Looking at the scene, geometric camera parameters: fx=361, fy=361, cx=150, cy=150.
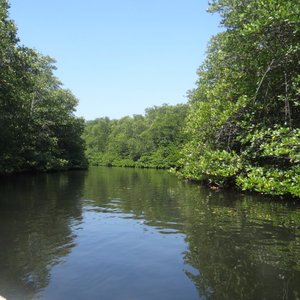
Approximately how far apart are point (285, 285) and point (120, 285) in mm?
3244

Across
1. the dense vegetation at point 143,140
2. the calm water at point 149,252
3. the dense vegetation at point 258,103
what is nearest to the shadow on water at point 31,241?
the calm water at point 149,252

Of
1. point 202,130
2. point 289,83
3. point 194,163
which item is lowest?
point 194,163

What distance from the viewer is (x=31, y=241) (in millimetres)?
10344

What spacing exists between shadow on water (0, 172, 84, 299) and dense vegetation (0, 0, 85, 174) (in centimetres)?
963

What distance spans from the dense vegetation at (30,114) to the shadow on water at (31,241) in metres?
9.63

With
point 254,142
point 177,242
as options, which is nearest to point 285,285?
point 177,242

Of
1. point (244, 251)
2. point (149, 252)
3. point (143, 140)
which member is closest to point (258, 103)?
point (244, 251)

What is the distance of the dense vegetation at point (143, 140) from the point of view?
77812mm

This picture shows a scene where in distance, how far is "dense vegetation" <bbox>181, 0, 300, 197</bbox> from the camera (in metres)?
15.1

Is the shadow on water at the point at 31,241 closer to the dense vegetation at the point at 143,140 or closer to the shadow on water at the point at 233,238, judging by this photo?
the shadow on water at the point at 233,238

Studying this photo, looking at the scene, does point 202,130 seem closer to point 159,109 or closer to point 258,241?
point 258,241

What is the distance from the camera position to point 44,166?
45.0 m

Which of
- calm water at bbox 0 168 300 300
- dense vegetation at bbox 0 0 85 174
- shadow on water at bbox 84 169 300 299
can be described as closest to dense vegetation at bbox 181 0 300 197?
shadow on water at bbox 84 169 300 299

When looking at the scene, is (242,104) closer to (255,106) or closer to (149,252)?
(255,106)
